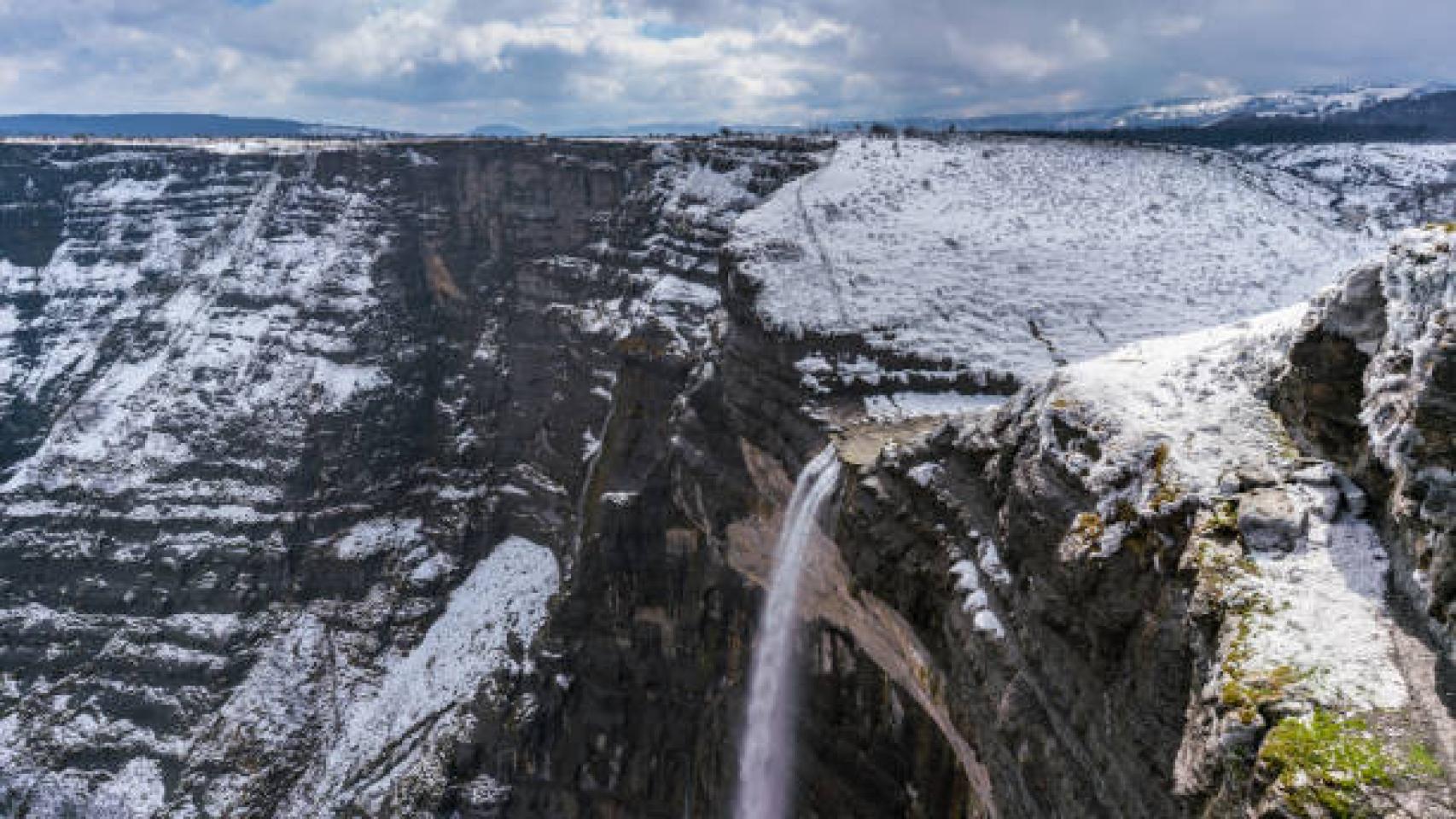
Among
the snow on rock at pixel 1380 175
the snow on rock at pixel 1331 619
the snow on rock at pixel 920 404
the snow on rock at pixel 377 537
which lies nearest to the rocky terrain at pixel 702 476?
the snow on rock at pixel 1331 619

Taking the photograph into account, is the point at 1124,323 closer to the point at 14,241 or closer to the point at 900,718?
the point at 900,718

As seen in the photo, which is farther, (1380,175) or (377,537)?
(1380,175)

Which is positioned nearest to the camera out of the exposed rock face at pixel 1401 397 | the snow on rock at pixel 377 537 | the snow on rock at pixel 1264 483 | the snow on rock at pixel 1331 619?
the snow on rock at pixel 1331 619

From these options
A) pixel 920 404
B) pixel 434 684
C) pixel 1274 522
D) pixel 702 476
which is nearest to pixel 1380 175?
pixel 920 404

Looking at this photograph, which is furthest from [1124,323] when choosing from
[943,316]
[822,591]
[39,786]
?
[39,786]

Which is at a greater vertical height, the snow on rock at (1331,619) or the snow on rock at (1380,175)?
the snow on rock at (1380,175)

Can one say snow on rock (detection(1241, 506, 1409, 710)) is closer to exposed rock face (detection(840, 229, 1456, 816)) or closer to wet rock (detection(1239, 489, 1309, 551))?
exposed rock face (detection(840, 229, 1456, 816))

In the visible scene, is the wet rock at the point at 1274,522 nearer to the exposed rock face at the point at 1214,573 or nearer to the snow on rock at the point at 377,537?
the exposed rock face at the point at 1214,573

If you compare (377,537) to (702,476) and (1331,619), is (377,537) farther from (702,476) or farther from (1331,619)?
(1331,619)
